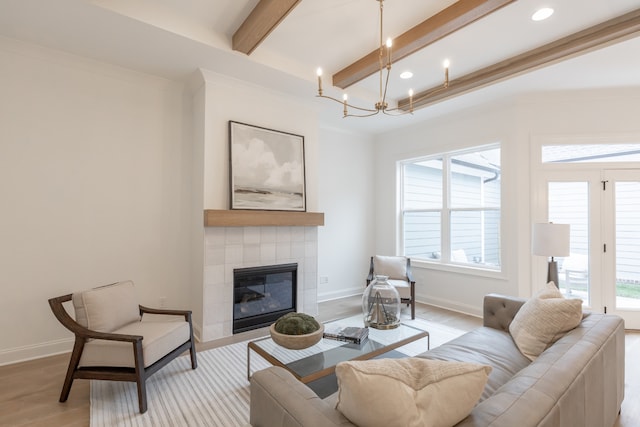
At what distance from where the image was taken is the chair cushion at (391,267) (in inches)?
178

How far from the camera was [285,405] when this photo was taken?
1167mm

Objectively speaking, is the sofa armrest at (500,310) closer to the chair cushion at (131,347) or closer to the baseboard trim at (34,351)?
the chair cushion at (131,347)

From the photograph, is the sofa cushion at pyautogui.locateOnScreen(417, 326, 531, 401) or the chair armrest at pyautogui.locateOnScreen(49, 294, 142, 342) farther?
the chair armrest at pyautogui.locateOnScreen(49, 294, 142, 342)

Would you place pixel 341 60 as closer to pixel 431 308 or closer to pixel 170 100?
pixel 170 100

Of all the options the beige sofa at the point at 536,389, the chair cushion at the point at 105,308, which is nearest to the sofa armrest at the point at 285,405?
the beige sofa at the point at 536,389

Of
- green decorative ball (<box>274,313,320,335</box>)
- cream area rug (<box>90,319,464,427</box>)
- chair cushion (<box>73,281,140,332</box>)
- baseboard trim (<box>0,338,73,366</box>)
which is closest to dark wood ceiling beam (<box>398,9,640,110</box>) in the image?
green decorative ball (<box>274,313,320,335</box>)

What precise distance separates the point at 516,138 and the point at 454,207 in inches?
50.2

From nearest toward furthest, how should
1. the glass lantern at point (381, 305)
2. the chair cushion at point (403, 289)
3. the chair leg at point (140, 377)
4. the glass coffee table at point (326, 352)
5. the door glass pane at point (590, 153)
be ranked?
the glass coffee table at point (326, 352) < the chair leg at point (140, 377) < the glass lantern at point (381, 305) < the door glass pane at point (590, 153) < the chair cushion at point (403, 289)

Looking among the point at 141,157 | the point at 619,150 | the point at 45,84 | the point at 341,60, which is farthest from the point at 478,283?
the point at 45,84

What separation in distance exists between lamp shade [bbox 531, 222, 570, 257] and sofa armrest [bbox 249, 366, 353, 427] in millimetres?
3014

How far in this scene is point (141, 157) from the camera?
11.5ft

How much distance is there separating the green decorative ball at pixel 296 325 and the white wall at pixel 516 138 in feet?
9.89

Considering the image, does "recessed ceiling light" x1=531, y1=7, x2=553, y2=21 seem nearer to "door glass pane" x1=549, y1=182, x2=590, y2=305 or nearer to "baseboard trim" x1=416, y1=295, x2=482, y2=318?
"door glass pane" x1=549, y1=182, x2=590, y2=305

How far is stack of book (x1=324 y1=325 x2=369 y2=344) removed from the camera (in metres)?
2.39
